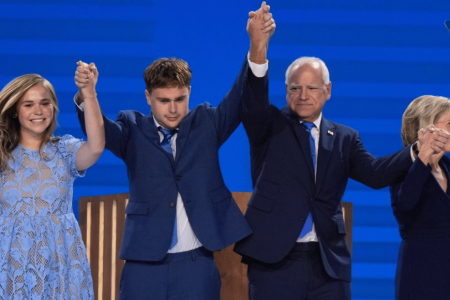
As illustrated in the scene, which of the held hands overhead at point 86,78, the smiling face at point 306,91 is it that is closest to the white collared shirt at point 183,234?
the held hands overhead at point 86,78

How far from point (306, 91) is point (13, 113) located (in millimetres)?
1118

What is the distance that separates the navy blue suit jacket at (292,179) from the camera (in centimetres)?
308

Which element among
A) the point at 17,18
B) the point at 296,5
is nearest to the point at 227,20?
the point at 296,5

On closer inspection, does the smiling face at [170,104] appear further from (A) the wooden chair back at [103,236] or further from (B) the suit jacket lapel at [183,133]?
(A) the wooden chair back at [103,236]

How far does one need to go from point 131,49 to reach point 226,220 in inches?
79.3

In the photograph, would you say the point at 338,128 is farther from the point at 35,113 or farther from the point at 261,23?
the point at 35,113

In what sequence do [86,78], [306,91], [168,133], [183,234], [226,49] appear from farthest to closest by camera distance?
[226,49]
[306,91]
[168,133]
[183,234]
[86,78]

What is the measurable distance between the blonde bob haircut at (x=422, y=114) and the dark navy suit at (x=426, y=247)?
0.68ft

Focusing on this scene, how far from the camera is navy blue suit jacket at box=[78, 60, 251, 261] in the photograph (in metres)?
2.98

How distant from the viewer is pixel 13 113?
10.1ft

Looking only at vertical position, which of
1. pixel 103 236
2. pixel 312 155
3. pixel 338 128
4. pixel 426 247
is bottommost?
pixel 426 247

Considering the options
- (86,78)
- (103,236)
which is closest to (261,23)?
(86,78)

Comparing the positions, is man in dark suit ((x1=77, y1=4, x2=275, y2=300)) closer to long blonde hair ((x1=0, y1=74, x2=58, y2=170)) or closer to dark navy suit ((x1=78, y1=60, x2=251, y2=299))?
dark navy suit ((x1=78, y1=60, x2=251, y2=299))

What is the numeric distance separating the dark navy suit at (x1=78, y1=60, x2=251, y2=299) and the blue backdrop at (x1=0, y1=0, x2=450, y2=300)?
1.69 meters
